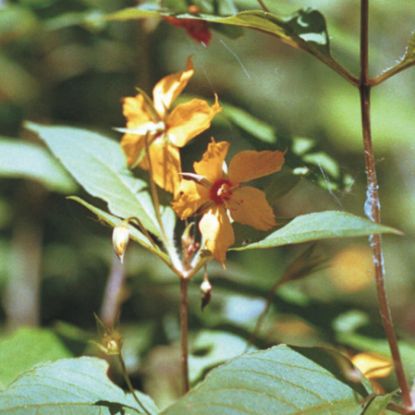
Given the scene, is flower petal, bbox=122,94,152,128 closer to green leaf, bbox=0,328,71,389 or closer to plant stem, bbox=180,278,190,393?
plant stem, bbox=180,278,190,393

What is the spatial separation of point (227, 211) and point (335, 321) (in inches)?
25.9

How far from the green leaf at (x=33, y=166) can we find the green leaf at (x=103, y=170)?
44 cm

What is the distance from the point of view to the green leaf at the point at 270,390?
717 mm

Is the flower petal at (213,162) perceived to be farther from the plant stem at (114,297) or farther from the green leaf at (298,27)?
the plant stem at (114,297)

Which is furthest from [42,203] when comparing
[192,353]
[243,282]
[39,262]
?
[192,353]

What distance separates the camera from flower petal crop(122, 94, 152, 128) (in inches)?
44.9

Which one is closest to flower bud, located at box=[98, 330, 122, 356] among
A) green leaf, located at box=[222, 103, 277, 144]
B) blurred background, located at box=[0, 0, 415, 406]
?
blurred background, located at box=[0, 0, 415, 406]

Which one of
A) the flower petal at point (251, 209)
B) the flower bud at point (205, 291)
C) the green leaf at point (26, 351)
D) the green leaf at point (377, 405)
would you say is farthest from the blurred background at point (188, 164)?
the green leaf at point (377, 405)

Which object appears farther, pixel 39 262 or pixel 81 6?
pixel 39 262

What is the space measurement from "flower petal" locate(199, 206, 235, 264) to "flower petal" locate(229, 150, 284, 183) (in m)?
0.05

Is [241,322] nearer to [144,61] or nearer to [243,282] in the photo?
[243,282]

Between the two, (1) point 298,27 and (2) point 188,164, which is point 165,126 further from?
(2) point 188,164

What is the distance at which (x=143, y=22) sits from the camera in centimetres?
176

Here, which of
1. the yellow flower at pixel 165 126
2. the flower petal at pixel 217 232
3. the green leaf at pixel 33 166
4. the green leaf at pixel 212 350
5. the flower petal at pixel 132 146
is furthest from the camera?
the green leaf at pixel 33 166
